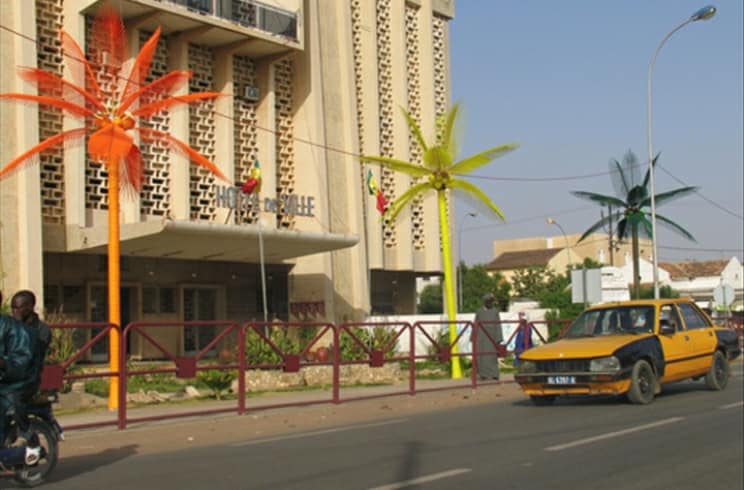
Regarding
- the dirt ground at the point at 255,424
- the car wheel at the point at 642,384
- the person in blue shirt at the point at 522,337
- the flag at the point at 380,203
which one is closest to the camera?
the dirt ground at the point at 255,424

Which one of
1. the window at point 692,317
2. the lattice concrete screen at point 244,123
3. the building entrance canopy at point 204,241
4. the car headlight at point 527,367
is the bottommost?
the car headlight at point 527,367

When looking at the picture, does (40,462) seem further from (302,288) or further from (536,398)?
(302,288)

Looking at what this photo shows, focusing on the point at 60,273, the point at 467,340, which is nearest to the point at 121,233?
the point at 60,273

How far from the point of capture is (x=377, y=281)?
3656 centimetres

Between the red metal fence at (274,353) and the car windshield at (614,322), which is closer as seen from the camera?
the red metal fence at (274,353)

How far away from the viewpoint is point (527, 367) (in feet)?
50.3

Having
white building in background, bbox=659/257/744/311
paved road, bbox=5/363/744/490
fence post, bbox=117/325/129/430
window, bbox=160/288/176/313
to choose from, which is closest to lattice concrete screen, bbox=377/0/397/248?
window, bbox=160/288/176/313

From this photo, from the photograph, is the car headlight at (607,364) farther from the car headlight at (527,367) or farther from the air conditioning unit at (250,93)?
the air conditioning unit at (250,93)

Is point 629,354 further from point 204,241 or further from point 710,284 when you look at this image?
point 710,284

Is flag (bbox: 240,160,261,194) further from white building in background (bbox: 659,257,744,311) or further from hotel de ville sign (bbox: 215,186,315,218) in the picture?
white building in background (bbox: 659,257,744,311)

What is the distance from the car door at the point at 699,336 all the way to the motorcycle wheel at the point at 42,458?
11301mm

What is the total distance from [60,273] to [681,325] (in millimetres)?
16781

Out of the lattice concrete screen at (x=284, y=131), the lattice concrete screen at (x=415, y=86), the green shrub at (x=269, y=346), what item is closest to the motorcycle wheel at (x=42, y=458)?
the green shrub at (x=269, y=346)

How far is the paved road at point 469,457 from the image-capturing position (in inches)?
345
